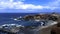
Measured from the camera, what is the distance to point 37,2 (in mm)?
1938

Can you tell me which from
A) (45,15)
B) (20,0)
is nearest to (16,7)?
(20,0)

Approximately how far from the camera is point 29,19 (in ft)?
6.42

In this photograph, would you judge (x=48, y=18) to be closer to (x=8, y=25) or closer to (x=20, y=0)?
(x=20, y=0)

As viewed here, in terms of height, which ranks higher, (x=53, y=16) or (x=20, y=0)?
(x=20, y=0)

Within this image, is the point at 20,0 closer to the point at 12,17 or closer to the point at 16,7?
the point at 16,7

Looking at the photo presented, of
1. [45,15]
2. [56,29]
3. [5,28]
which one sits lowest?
[56,29]

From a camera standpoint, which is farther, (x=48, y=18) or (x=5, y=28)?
(x=48, y=18)

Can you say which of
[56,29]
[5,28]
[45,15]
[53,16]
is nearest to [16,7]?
[5,28]

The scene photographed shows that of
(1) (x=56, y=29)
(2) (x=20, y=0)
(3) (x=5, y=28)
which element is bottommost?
(1) (x=56, y=29)

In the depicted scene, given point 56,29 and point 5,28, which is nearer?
point 5,28

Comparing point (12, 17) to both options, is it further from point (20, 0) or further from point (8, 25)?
point (20, 0)

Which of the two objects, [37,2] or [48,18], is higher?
[37,2]

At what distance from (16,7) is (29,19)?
0.34 metres

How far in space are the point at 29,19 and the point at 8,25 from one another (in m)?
0.41
